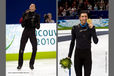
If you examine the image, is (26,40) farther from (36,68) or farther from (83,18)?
(83,18)

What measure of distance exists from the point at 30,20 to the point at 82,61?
1.42 m

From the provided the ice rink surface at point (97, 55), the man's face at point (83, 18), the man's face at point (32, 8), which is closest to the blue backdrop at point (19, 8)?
the man's face at point (32, 8)

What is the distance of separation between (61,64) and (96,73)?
77 cm

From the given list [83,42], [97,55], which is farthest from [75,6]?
[97,55]

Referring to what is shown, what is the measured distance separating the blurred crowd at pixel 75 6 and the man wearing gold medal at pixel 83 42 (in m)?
0.17

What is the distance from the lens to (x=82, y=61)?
5.99m

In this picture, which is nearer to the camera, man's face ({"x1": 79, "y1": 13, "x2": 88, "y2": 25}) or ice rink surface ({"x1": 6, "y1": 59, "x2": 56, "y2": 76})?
man's face ({"x1": 79, "y1": 13, "x2": 88, "y2": 25})

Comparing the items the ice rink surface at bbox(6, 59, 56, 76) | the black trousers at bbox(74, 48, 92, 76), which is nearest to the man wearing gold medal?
the black trousers at bbox(74, 48, 92, 76)

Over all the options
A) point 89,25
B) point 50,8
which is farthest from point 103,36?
point 50,8

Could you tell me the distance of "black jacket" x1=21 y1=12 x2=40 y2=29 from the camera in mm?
6238

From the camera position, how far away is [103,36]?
6.13 m

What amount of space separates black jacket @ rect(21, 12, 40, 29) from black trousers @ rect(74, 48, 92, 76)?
1.08 metres

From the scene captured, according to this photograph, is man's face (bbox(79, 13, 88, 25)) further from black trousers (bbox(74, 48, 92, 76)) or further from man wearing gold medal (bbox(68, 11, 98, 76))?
black trousers (bbox(74, 48, 92, 76))

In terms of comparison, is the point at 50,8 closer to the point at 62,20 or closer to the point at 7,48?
the point at 62,20
